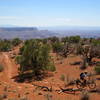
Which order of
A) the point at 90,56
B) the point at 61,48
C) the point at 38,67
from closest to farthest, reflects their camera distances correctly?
1. the point at 38,67
2. the point at 90,56
3. the point at 61,48

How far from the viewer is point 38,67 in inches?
1136

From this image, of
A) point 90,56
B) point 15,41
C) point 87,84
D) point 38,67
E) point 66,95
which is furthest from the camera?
point 15,41

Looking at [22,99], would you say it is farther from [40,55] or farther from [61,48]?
[61,48]

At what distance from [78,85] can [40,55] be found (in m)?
11.0

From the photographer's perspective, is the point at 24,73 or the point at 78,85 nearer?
the point at 78,85

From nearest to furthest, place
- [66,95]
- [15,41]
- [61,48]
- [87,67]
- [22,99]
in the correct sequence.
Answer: [22,99]
[66,95]
[87,67]
[61,48]
[15,41]

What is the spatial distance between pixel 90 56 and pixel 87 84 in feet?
56.7

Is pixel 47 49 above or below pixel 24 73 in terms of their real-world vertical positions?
above

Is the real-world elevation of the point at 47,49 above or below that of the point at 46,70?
above

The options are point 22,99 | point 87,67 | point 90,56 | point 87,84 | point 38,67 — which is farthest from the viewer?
point 90,56

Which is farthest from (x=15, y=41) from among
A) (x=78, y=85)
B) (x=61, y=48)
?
(x=78, y=85)

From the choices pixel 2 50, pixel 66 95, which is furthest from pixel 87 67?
pixel 2 50

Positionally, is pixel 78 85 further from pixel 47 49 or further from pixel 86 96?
pixel 47 49

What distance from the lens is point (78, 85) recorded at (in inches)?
753
